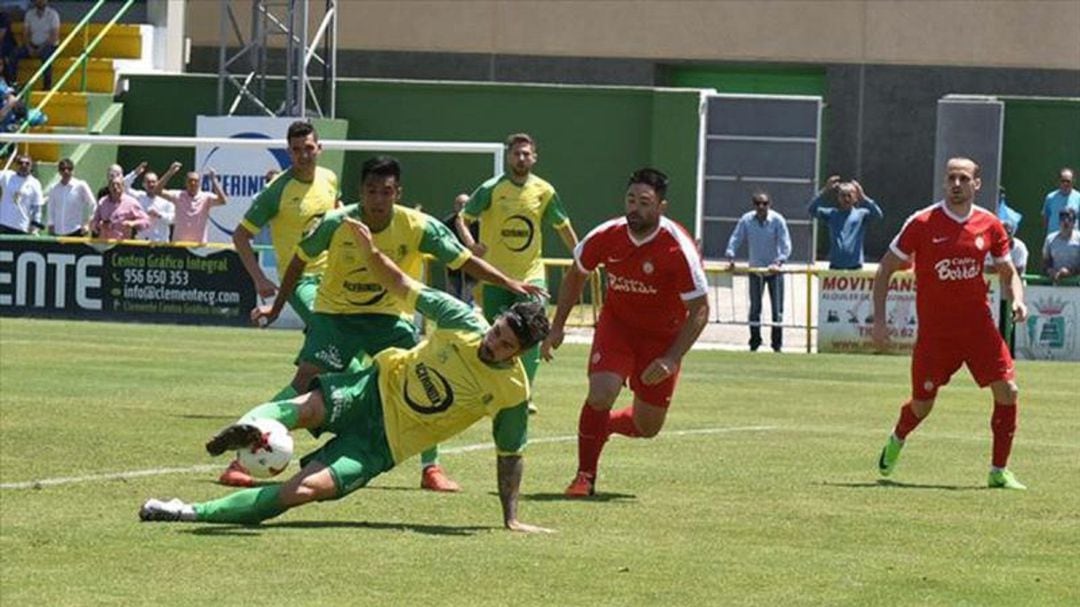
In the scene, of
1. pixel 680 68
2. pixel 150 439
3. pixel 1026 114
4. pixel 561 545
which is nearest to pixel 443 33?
pixel 680 68

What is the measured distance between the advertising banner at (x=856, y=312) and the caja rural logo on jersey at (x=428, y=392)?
2028cm

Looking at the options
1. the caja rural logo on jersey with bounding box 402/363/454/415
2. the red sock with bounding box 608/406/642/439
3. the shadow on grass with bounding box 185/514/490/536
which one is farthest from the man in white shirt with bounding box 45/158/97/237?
the caja rural logo on jersey with bounding box 402/363/454/415

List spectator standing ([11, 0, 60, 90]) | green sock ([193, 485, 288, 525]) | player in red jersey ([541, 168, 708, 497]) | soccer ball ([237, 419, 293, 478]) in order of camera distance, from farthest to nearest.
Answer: spectator standing ([11, 0, 60, 90]) < player in red jersey ([541, 168, 708, 497]) < green sock ([193, 485, 288, 525]) < soccer ball ([237, 419, 293, 478])

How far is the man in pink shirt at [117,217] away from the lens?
36000 millimetres

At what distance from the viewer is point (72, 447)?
17969 millimetres

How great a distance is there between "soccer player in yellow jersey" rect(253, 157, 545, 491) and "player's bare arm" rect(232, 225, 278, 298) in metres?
1.60

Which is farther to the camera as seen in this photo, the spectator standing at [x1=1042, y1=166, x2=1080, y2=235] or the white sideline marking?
the spectator standing at [x1=1042, y1=166, x2=1080, y2=235]

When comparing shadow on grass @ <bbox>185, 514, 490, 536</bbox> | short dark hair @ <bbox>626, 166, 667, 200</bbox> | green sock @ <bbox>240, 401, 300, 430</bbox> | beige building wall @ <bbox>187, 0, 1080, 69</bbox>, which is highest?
beige building wall @ <bbox>187, 0, 1080, 69</bbox>

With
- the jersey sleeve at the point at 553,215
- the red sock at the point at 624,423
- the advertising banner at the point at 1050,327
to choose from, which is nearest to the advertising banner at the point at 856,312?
the advertising banner at the point at 1050,327

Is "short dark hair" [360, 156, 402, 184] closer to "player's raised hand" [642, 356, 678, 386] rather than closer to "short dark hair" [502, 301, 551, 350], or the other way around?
"player's raised hand" [642, 356, 678, 386]

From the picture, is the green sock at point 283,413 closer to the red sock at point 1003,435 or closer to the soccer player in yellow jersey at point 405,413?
the soccer player in yellow jersey at point 405,413

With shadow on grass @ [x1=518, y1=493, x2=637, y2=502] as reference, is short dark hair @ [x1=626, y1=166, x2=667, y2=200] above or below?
above

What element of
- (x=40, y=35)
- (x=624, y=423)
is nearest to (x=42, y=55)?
(x=40, y=35)

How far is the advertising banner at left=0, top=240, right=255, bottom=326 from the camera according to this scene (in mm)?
35406
